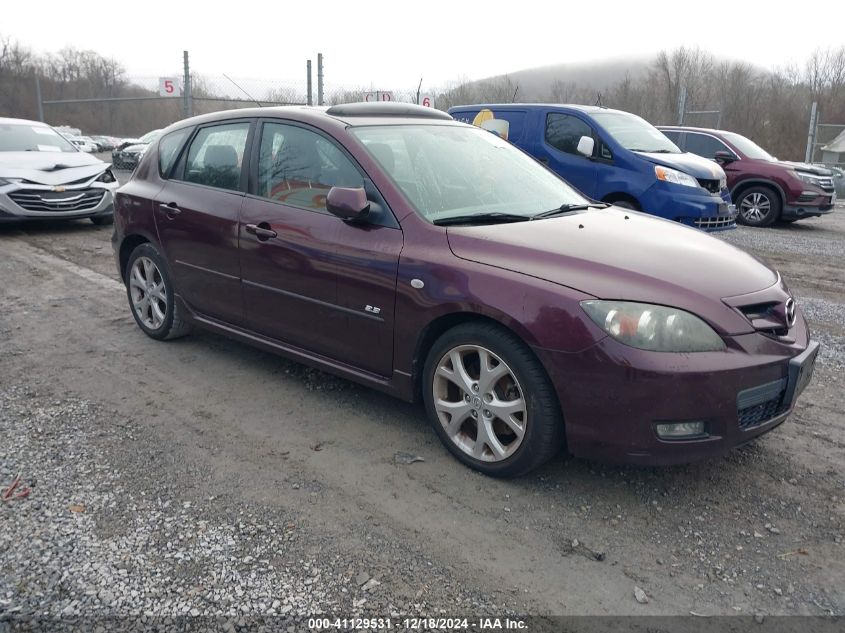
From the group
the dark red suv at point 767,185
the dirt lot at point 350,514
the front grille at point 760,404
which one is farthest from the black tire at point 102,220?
the dark red suv at point 767,185

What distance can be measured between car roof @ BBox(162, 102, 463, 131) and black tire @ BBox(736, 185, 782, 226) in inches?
351

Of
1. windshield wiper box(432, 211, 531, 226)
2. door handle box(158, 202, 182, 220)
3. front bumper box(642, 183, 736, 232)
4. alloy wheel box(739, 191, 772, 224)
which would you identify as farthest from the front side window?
→ alloy wheel box(739, 191, 772, 224)

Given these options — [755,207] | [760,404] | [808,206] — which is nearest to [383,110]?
[760,404]

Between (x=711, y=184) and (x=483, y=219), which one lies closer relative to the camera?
(x=483, y=219)

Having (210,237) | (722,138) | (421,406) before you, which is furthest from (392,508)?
(722,138)

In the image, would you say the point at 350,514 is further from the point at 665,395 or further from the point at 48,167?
the point at 48,167

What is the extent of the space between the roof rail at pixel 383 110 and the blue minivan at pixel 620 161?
165 inches

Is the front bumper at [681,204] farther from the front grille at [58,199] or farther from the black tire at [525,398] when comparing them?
the front grille at [58,199]

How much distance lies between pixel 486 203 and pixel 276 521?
6.37ft

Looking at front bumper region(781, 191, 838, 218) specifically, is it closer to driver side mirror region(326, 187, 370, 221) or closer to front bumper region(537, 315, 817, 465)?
front bumper region(537, 315, 817, 465)

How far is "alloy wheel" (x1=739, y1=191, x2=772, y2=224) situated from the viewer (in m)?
11.6

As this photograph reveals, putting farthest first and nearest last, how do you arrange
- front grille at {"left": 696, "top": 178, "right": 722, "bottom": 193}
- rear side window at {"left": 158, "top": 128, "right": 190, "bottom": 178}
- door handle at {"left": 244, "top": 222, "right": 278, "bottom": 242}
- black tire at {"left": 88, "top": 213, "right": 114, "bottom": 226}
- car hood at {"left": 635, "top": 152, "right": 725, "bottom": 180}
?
black tire at {"left": 88, "top": 213, "right": 114, "bottom": 226} → front grille at {"left": 696, "top": 178, "right": 722, "bottom": 193} → car hood at {"left": 635, "top": 152, "right": 725, "bottom": 180} → rear side window at {"left": 158, "top": 128, "right": 190, "bottom": 178} → door handle at {"left": 244, "top": 222, "right": 278, "bottom": 242}

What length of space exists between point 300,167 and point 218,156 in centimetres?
83

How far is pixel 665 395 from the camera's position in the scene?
2730mm
